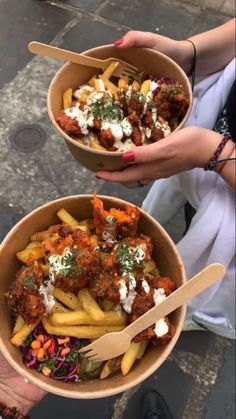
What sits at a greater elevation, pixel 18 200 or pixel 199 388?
pixel 18 200

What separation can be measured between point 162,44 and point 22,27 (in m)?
2.00

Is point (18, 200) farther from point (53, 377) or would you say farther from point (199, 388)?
point (53, 377)

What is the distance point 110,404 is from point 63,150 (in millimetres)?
1427

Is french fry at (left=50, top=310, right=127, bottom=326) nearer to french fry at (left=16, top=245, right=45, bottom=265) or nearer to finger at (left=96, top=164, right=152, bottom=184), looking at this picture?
french fry at (left=16, top=245, right=45, bottom=265)

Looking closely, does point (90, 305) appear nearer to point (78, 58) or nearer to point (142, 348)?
point (142, 348)

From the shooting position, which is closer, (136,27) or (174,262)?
(174,262)

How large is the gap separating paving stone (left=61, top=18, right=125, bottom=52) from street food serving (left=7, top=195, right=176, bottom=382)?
2.39 m

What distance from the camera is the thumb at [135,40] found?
1610 millimetres

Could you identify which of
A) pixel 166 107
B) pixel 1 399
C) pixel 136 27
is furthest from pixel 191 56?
pixel 136 27

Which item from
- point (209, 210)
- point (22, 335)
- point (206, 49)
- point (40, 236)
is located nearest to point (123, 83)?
point (206, 49)

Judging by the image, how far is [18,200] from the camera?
2596 mm

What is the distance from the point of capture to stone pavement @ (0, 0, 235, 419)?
2189mm

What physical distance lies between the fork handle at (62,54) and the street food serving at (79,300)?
0.57 metres

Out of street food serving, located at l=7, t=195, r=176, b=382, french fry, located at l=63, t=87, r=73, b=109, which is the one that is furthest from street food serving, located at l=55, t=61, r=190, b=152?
street food serving, located at l=7, t=195, r=176, b=382
